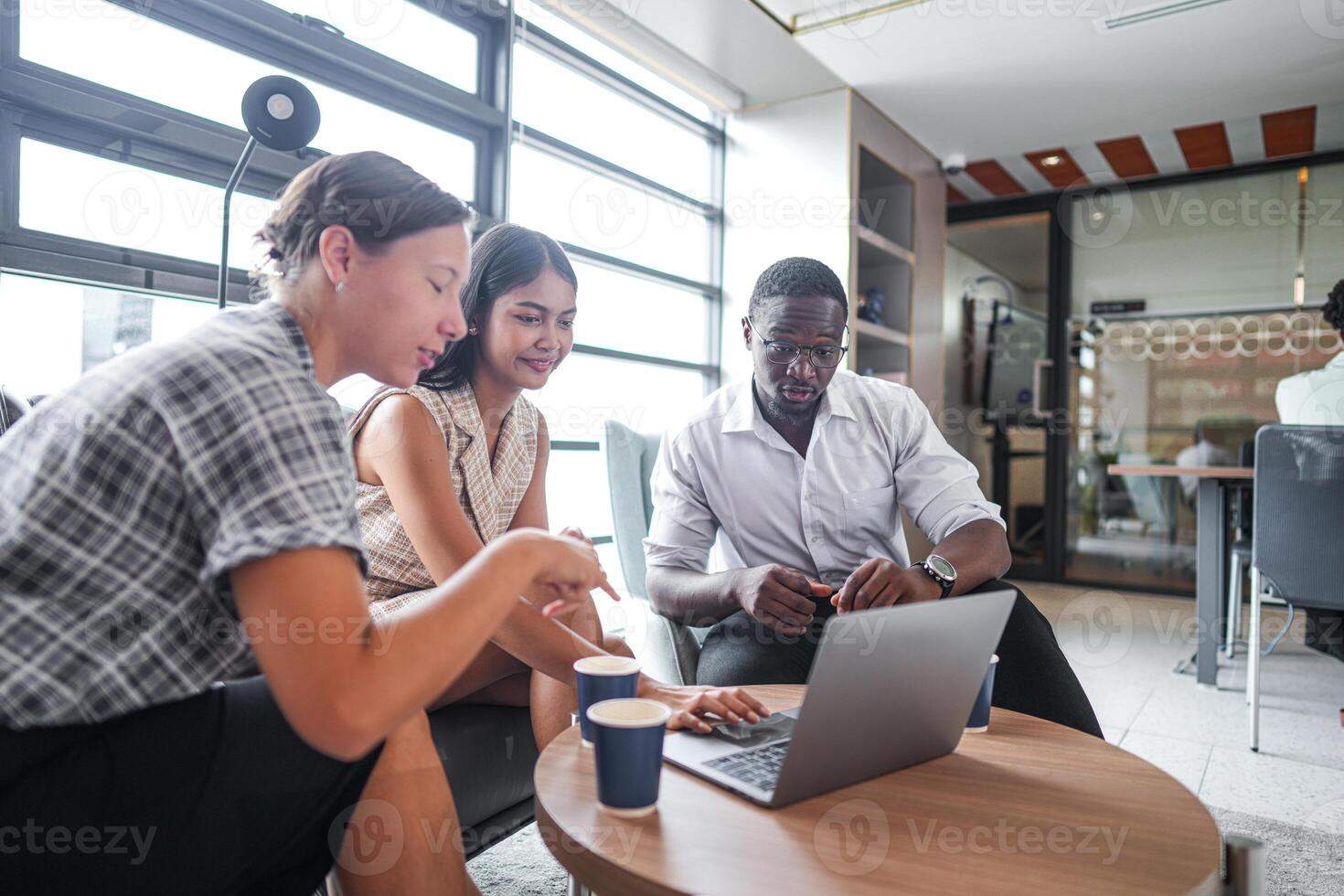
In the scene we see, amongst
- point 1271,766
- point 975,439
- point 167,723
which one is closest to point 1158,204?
point 975,439

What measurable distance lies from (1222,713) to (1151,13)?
2.57 m

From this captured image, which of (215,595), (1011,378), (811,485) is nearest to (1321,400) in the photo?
(811,485)

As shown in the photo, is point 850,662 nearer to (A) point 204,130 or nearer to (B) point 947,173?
(A) point 204,130

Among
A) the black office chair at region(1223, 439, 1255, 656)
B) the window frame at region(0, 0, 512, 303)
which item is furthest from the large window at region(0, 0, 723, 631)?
the black office chair at region(1223, 439, 1255, 656)

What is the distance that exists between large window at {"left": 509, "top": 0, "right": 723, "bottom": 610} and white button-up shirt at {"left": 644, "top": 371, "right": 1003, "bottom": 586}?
1.26 meters

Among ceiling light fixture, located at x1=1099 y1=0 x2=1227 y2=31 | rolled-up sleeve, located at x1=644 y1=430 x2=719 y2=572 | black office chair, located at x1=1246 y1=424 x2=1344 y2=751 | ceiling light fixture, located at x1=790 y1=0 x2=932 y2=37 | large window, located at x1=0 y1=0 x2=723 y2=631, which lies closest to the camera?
rolled-up sleeve, located at x1=644 y1=430 x2=719 y2=572

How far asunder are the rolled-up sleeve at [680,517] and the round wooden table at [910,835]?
0.89 m

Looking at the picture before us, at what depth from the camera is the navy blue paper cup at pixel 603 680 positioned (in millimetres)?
970

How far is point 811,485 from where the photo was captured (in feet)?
6.11

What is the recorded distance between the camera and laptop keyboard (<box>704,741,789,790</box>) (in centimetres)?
87

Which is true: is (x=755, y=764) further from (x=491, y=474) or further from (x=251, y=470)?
Answer: (x=491, y=474)

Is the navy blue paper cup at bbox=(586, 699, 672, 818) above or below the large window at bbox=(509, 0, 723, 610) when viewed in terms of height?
below

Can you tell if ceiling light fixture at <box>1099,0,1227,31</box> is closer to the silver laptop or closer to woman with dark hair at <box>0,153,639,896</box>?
the silver laptop

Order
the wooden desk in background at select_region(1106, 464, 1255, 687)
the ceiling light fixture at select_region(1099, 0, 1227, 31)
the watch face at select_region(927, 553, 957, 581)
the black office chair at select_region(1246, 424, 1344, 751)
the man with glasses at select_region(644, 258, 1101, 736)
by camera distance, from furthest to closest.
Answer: the ceiling light fixture at select_region(1099, 0, 1227, 31)
the wooden desk in background at select_region(1106, 464, 1255, 687)
the black office chair at select_region(1246, 424, 1344, 751)
the man with glasses at select_region(644, 258, 1101, 736)
the watch face at select_region(927, 553, 957, 581)
